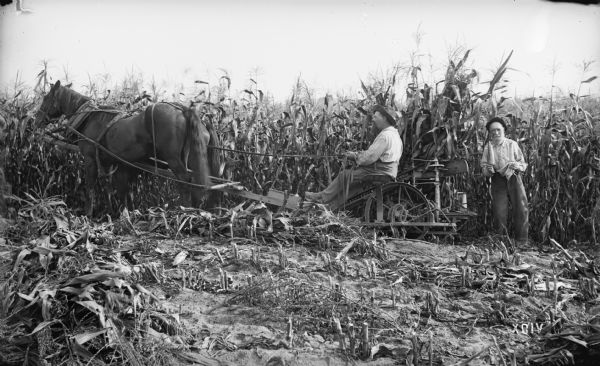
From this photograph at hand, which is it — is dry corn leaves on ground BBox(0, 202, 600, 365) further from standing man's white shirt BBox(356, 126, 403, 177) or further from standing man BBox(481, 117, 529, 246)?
standing man BBox(481, 117, 529, 246)

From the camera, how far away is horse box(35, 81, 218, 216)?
8.12 m

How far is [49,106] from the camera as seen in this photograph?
9023 mm

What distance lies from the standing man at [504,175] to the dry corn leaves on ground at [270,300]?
1935 millimetres

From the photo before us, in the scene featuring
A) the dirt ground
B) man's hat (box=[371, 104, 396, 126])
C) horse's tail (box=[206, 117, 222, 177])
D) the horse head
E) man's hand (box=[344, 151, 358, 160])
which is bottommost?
the dirt ground

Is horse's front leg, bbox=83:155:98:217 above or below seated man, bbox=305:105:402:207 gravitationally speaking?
below

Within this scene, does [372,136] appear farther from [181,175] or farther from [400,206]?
[181,175]

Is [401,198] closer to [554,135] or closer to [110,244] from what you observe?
[554,135]

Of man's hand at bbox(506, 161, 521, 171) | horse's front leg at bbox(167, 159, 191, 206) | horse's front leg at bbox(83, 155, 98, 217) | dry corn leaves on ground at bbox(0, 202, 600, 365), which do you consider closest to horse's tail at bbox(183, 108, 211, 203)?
horse's front leg at bbox(167, 159, 191, 206)

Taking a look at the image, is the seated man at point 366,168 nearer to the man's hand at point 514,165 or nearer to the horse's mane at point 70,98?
the man's hand at point 514,165

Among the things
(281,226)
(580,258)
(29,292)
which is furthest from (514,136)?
(29,292)

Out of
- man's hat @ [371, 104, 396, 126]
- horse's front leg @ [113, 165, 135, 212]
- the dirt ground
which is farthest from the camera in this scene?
horse's front leg @ [113, 165, 135, 212]

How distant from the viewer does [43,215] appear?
19.0ft

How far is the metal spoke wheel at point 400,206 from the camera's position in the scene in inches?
289

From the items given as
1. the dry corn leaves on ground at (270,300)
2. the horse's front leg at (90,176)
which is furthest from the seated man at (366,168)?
the horse's front leg at (90,176)
